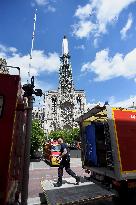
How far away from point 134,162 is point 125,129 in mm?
A: 996

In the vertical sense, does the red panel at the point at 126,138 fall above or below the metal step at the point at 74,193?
above

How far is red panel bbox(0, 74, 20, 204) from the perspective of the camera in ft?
15.4

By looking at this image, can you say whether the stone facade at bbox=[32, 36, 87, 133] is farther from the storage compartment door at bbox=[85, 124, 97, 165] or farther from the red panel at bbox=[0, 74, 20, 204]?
the red panel at bbox=[0, 74, 20, 204]

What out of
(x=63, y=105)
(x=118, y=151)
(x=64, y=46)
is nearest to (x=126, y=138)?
(x=118, y=151)

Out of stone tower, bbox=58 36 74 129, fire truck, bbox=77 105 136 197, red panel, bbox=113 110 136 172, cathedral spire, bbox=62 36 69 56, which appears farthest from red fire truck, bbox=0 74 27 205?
cathedral spire, bbox=62 36 69 56

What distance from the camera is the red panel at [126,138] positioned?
750cm

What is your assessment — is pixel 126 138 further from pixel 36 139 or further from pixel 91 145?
pixel 36 139

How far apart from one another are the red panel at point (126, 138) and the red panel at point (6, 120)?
145 inches

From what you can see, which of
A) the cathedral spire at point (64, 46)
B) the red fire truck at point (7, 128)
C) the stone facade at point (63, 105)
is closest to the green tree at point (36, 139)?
the red fire truck at point (7, 128)

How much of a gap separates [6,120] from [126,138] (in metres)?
4.08

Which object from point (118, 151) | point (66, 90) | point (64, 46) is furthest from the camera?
point (64, 46)

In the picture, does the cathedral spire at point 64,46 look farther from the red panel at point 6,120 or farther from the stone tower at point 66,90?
the red panel at point 6,120

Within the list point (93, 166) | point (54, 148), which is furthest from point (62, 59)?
point (93, 166)

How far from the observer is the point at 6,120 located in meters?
4.93
